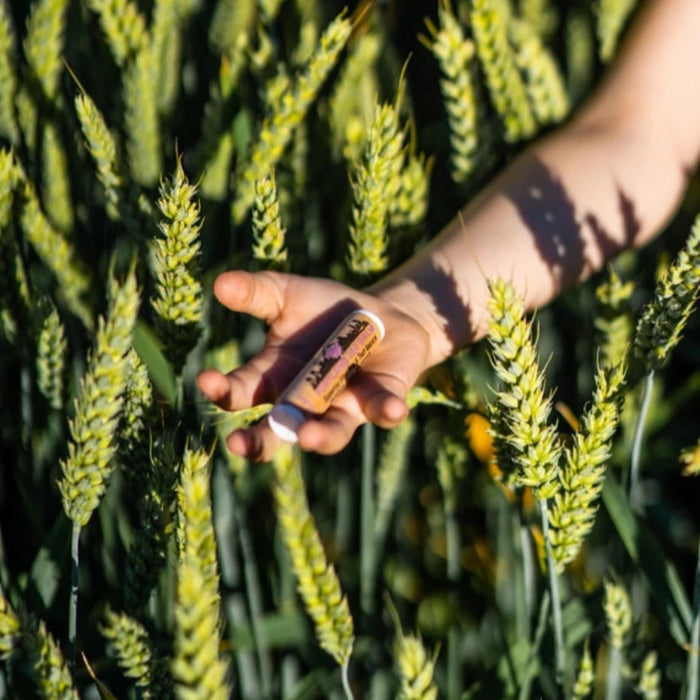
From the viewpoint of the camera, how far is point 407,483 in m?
1.00

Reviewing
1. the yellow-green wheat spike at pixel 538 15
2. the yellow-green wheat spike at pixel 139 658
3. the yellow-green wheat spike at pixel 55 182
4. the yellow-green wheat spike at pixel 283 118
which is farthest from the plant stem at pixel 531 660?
the yellow-green wheat spike at pixel 538 15

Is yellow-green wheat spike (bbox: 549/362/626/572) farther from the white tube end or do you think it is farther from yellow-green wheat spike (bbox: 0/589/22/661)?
yellow-green wheat spike (bbox: 0/589/22/661)

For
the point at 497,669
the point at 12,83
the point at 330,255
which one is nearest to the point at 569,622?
the point at 497,669

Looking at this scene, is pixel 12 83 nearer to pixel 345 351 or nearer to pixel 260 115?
pixel 260 115

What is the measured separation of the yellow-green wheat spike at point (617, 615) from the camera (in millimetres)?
636

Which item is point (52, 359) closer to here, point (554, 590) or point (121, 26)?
point (121, 26)

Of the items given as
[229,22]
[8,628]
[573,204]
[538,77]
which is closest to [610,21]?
[538,77]

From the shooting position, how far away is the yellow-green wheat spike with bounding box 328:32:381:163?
87 centimetres

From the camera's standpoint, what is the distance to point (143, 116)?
780 mm

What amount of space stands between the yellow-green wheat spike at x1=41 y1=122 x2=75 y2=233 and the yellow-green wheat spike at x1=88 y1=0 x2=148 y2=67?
0.29 ft

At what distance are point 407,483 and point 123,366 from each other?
0.55m

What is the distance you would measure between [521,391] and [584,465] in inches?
2.4

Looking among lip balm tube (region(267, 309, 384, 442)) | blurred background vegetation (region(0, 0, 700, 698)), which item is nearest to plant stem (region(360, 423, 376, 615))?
blurred background vegetation (region(0, 0, 700, 698))

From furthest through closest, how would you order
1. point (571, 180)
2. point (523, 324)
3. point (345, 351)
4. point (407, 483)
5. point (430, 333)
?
point (407, 483) → point (571, 180) → point (430, 333) → point (345, 351) → point (523, 324)
